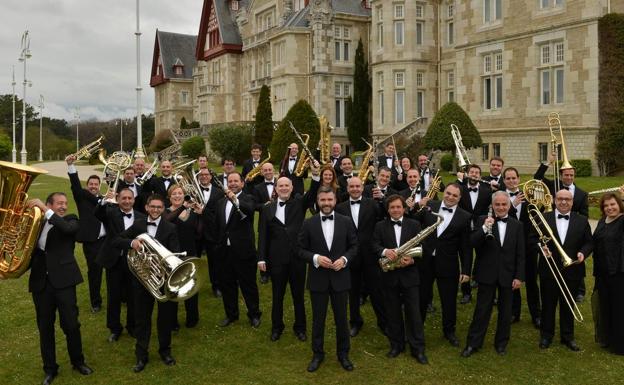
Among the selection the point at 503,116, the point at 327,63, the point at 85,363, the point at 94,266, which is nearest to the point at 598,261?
the point at 85,363

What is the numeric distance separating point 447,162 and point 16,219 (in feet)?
78.2

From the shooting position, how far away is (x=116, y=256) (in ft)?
26.0

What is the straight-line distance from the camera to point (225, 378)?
6.95 metres

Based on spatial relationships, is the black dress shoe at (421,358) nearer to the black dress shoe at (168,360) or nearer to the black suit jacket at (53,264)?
the black dress shoe at (168,360)

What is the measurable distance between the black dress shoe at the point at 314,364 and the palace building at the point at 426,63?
1963 cm

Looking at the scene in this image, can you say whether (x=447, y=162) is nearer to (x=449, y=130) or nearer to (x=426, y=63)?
(x=449, y=130)

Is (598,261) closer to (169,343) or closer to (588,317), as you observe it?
(588,317)

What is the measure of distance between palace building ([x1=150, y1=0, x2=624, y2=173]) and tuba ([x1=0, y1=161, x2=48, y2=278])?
21.7 meters

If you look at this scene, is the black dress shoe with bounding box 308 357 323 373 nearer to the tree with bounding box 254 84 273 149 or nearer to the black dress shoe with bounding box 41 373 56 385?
the black dress shoe with bounding box 41 373 56 385

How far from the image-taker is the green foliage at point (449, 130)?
82.5 ft

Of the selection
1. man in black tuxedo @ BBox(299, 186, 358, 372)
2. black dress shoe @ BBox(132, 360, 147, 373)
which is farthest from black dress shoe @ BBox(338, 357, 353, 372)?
black dress shoe @ BBox(132, 360, 147, 373)

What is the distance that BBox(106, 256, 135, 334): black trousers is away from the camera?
8.02 metres

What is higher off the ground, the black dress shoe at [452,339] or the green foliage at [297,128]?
the green foliage at [297,128]

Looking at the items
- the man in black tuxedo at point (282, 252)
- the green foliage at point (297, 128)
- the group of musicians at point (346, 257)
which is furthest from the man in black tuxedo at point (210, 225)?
the green foliage at point (297, 128)
